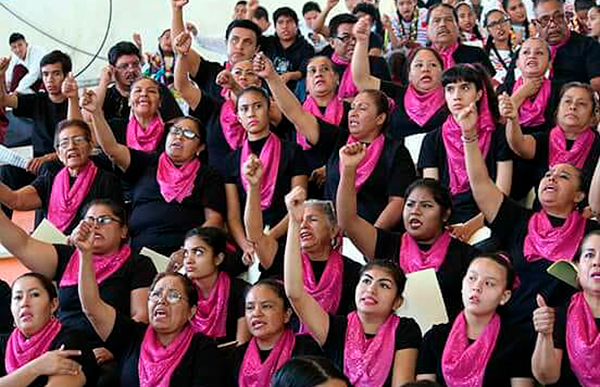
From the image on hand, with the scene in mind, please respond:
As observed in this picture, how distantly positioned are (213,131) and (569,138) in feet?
4.83

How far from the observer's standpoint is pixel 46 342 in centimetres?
284

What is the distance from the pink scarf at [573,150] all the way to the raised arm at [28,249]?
1765mm

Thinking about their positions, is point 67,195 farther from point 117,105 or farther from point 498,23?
point 498,23

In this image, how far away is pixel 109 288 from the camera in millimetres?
3137

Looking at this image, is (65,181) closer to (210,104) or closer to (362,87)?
(210,104)

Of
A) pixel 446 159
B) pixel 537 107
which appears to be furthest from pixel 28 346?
pixel 537 107

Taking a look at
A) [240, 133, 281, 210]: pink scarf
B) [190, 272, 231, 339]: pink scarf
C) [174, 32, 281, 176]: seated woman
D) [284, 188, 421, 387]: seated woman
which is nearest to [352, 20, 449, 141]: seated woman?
[174, 32, 281, 176]: seated woman

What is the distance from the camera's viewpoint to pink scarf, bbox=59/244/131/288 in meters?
3.15

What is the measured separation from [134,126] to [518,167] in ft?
5.23

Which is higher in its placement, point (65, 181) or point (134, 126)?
point (134, 126)

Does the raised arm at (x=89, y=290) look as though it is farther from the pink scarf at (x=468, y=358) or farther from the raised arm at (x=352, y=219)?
the pink scarf at (x=468, y=358)

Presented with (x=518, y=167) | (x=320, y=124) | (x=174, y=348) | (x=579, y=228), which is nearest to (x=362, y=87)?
(x=320, y=124)

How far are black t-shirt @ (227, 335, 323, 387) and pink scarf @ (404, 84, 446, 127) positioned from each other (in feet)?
4.91

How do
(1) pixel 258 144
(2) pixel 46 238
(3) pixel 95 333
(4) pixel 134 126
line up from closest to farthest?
(3) pixel 95 333 < (2) pixel 46 238 < (1) pixel 258 144 < (4) pixel 134 126
